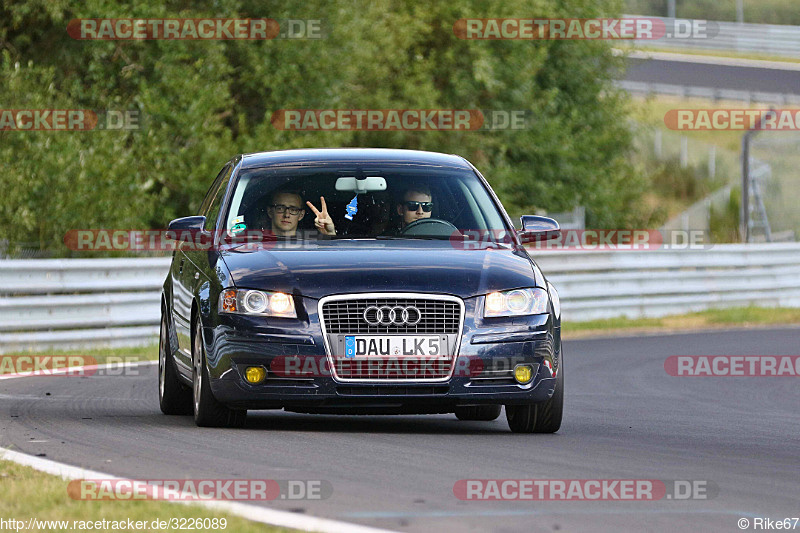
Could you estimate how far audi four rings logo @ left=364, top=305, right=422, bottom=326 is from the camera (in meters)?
8.84

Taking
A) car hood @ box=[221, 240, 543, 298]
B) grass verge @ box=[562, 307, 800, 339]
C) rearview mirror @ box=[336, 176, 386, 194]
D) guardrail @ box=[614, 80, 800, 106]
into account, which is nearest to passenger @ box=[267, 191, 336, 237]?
rearview mirror @ box=[336, 176, 386, 194]

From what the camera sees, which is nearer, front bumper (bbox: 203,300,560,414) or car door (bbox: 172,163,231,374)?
front bumper (bbox: 203,300,560,414)

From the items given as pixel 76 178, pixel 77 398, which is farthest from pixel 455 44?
pixel 77 398

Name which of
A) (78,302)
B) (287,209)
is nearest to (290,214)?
(287,209)

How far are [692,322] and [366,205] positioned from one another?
13.6m

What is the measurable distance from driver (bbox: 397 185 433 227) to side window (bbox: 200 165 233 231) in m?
1.20

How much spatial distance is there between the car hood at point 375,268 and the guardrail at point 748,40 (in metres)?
49.8

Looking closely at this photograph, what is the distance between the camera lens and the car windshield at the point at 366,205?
10000mm

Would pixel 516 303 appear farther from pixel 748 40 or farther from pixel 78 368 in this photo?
pixel 748 40

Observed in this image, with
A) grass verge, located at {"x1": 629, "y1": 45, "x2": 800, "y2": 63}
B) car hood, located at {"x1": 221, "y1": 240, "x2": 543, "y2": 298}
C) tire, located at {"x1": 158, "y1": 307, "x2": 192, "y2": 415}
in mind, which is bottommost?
tire, located at {"x1": 158, "y1": 307, "x2": 192, "y2": 415}

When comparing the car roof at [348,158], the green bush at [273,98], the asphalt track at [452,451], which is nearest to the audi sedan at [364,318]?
the asphalt track at [452,451]

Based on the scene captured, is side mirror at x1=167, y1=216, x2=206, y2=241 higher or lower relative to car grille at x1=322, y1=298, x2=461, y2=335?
higher

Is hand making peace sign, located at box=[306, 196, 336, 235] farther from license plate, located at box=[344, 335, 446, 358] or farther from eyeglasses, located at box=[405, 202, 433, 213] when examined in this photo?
license plate, located at box=[344, 335, 446, 358]

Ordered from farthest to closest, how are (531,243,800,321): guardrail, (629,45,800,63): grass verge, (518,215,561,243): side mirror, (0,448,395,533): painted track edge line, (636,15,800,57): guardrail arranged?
(636,15,800,57): guardrail
(629,45,800,63): grass verge
(531,243,800,321): guardrail
(518,215,561,243): side mirror
(0,448,395,533): painted track edge line
